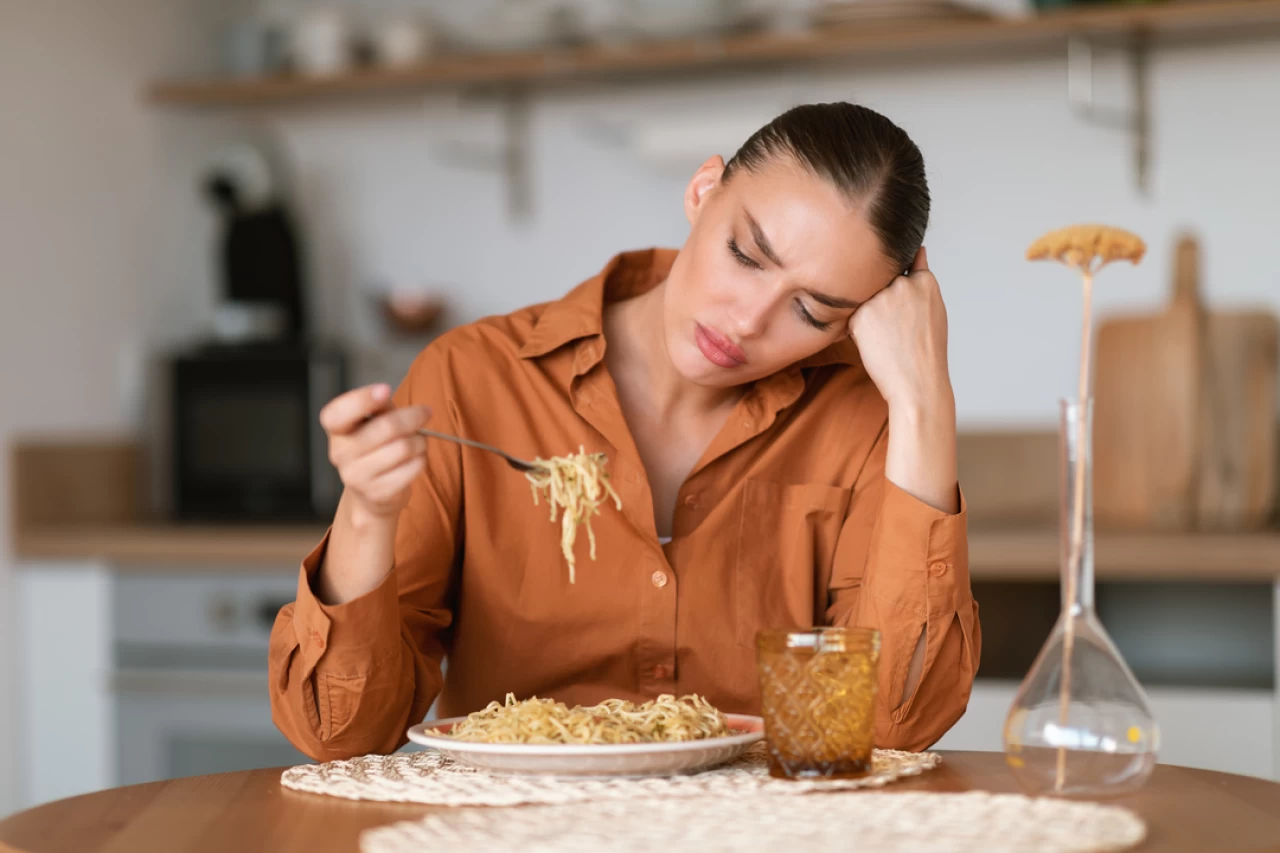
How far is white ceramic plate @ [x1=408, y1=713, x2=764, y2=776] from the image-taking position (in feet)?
3.54

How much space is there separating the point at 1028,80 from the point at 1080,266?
6.40 feet

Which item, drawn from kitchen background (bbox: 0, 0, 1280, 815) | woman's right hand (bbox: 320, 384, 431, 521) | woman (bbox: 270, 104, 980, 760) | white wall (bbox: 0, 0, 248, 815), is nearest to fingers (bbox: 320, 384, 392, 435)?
woman's right hand (bbox: 320, 384, 431, 521)

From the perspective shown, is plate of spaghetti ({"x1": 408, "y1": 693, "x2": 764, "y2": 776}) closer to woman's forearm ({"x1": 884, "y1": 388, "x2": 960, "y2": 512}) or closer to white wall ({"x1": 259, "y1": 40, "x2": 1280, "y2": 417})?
woman's forearm ({"x1": 884, "y1": 388, "x2": 960, "y2": 512})

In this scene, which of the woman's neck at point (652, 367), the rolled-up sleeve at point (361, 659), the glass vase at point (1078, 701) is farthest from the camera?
the woman's neck at point (652, 367)

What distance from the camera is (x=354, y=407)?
110 cm

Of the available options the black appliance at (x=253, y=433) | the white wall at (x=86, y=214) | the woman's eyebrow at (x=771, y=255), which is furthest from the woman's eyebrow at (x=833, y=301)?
the white wall at (x=86, y=214)

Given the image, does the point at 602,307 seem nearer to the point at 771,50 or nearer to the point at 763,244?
the point at 763,244

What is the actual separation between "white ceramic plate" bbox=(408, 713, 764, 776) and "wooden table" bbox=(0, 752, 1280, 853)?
0.21ft

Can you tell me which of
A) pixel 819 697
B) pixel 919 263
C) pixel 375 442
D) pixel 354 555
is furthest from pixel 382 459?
pixel 919 263

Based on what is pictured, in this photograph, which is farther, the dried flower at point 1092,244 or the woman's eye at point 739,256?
the woman's eye at point 739,256

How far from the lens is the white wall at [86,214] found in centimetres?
290

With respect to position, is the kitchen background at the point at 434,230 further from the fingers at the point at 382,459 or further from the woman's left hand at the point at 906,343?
the fingers at the point at 382,459

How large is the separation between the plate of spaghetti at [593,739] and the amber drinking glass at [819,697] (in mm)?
53

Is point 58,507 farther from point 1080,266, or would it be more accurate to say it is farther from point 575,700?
point 1080,266
